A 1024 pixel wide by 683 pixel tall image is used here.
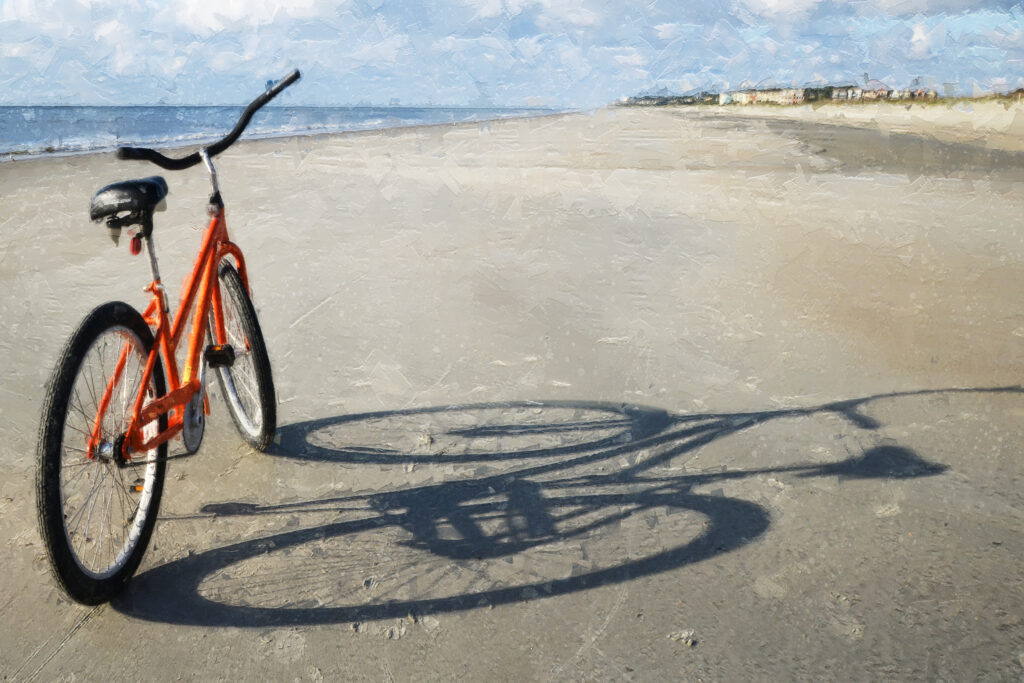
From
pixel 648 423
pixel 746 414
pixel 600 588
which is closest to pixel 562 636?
pixel 600 588

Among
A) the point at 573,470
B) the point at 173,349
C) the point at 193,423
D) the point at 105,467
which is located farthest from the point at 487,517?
the point at 105,467

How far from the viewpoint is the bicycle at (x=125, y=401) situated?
6.38ft

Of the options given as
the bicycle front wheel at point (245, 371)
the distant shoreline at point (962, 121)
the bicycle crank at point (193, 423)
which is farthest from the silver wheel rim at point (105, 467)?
the distant shoreline at point (962, 121)

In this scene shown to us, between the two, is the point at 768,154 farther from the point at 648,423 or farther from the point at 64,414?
the point at 64,414

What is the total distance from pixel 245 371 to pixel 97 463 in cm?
93

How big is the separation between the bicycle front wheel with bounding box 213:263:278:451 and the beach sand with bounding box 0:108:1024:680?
0.13 metres

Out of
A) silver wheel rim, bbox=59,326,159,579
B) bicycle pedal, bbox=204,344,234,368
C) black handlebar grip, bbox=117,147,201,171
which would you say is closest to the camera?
silver wheel rim, bbox=59,326,159,579

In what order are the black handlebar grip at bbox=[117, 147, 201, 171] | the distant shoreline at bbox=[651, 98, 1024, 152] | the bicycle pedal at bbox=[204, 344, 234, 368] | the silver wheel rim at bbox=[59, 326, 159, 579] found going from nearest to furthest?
the silver wheel rim at bbox=[59, 326, 159, 579]
the black handlebar grip at bbox=[117, 147, 201, 171]
the bicycle pedal at bbox=[204, 344, 234, 368]
the distant shoreline at bbox=[651, 98, 1024, 152]

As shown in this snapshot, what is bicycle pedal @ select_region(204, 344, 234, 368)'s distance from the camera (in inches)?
109

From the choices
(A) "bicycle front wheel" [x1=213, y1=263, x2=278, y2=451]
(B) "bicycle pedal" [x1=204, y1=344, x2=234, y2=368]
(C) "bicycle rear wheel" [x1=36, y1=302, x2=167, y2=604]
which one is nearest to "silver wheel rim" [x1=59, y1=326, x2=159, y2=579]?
(C) "bicycle rear wheel" [x1=36, y1=302, x2=167, y2=604]

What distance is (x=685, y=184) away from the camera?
1166cm

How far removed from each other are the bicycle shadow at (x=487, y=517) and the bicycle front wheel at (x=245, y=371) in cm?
17

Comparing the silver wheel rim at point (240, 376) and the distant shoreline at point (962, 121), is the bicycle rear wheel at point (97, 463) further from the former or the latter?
the distant shoreline at point (962, 121)

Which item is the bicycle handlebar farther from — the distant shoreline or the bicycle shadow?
the distant shoreline
